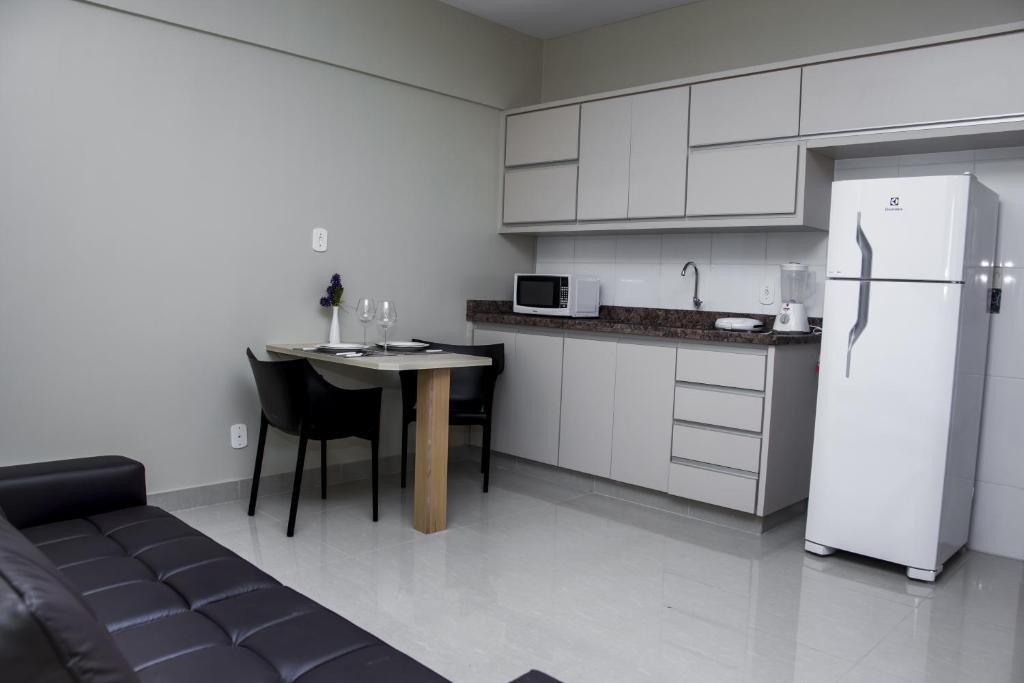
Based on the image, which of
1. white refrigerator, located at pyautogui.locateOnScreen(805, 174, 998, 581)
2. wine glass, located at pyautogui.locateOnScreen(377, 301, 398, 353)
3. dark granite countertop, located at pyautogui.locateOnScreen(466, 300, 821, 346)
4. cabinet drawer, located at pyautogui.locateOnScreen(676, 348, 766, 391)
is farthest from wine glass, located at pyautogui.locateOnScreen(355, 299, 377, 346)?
white refrigerator, located at pyautogui.locateOnScreen(805, 174, 998, 581)

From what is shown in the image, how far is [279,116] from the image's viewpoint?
3.69 m

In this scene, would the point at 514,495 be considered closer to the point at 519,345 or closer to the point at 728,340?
the point at 519,345

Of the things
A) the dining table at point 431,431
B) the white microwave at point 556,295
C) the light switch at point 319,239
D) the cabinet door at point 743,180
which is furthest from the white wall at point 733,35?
the dining table at point 431,431

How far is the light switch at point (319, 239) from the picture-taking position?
387cm

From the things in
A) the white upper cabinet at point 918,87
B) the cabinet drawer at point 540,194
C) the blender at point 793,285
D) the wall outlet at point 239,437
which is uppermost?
the white upper cabinet at point 918,87

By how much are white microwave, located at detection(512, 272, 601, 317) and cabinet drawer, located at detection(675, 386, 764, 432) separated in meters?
0.92

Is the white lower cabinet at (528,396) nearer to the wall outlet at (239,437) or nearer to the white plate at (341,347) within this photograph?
the white plate at (341,347)

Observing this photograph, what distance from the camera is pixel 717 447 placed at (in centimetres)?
358

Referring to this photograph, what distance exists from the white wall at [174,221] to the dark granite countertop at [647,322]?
0.51 m

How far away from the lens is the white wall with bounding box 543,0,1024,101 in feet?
11.5

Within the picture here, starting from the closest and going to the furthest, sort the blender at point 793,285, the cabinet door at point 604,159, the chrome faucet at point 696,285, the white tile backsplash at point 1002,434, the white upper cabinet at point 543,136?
1. the white tile backsplash at point 1002,434
2. the blender at point 793,285
3. the cabinet door at point 604,159
4. the chrome faucet at point 696,285
5. the white upper cabinet at point 543,136

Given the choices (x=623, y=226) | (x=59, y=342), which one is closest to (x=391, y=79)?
(x=623, y=226)

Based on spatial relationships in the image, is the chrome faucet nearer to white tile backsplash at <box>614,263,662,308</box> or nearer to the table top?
white tile backsplash at <box>614,263,662,308</box>

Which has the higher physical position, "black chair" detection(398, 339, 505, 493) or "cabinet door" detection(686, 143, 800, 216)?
"cabinet door" detection(686, 143, 800, 216)
